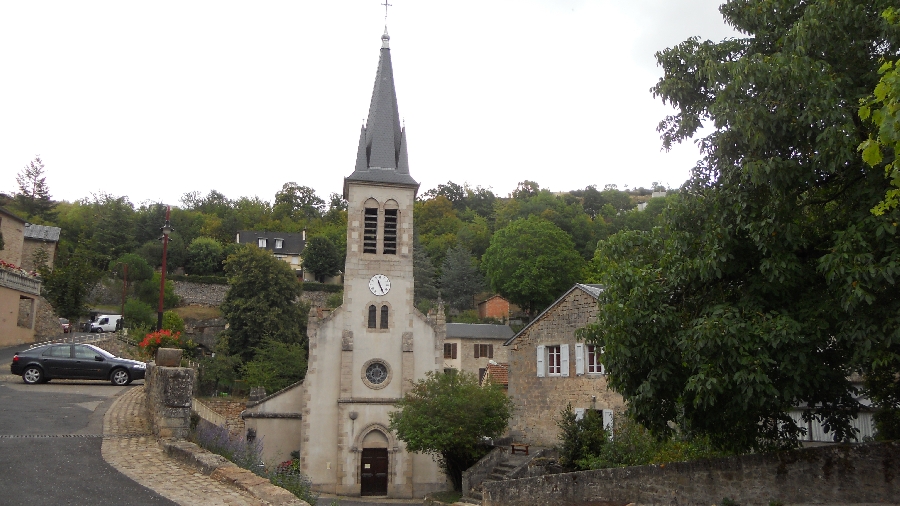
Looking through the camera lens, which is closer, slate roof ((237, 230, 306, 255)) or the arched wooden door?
the arched wooden door

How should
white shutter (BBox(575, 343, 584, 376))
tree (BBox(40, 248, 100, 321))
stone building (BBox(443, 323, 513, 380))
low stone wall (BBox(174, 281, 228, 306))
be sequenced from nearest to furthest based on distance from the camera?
white shutter (BBox(575, 343, 584, 376)), tree (BBox(40, 248, 100, 321)), stone building (BBox(443, 323, 513, 380)), low stone wall (BBox(174, 281, 228, 306))

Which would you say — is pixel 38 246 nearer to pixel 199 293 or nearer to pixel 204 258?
pixel 199 293

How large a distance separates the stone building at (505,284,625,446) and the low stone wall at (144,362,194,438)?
12774mm

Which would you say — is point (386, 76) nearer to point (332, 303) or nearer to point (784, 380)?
point (784, 380)

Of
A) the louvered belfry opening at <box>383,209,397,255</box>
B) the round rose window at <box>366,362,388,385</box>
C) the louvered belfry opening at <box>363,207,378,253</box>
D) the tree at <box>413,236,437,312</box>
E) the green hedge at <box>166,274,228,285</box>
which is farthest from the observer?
the green hedge at <box>166,274,228,285</box>

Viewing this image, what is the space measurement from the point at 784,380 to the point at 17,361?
693 inches

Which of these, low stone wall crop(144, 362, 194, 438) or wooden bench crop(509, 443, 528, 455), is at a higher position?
low stone wall crop(144, 362, 194, 438)

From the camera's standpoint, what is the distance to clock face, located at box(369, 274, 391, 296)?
96.7 feet

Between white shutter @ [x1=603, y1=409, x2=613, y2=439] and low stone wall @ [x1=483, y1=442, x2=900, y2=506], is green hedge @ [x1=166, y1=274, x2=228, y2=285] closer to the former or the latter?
white shutter @ [x1=603, y1=409, x2=613, y2=439]

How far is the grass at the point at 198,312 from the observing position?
60.8 meters

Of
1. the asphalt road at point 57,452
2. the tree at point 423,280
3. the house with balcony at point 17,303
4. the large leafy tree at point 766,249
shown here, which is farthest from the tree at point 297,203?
the large leafy tree at point 766,249

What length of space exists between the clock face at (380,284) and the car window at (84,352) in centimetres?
1176

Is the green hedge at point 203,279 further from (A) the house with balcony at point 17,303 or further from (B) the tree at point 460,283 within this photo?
(A) the house with balcony at point 17,303


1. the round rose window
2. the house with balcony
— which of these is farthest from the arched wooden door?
the house with balcony
